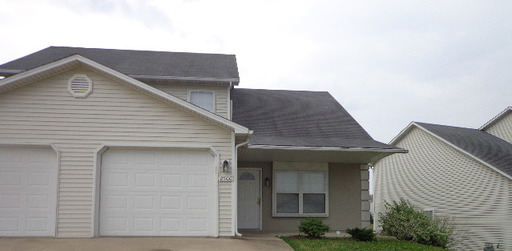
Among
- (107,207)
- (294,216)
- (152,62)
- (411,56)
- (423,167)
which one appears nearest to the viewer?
(107,207)

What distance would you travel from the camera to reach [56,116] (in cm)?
1202

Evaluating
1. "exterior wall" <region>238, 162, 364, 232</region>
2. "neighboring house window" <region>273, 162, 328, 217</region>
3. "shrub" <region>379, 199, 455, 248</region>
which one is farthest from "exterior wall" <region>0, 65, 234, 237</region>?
"shrub" <region>379, 199, 455, 248</region>

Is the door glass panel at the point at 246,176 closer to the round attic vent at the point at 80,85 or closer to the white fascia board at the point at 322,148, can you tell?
the white fascia board at the point at 322,148

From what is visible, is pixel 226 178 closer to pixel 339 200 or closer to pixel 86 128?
pixel 86 128

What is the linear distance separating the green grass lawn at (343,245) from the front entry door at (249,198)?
2.95 metres

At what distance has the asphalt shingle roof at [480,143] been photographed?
19792 millimetres

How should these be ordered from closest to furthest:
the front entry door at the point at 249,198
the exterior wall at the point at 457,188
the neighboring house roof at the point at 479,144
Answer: the front entry door at the point at 249,198 < the exterior wall at the point at 457,188 < the neighboring house roof at the point at 479,144

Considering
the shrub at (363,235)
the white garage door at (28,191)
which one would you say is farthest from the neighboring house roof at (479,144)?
the white garage door at (28,191)

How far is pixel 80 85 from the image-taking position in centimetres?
1219

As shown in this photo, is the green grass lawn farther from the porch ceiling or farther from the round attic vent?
the round attic vent

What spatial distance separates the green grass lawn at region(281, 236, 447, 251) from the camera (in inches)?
463

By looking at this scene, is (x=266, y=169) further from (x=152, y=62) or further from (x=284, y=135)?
(x=152, y=62)

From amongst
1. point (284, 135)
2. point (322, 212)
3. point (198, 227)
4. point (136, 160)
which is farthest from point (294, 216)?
point (136, 160)

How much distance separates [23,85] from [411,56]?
13.5m
